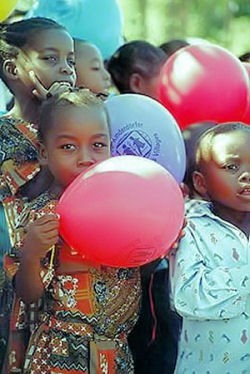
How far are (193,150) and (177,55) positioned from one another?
Result: 609mm

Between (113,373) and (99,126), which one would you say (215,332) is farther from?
(99,126)

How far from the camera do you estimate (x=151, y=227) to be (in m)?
2.21

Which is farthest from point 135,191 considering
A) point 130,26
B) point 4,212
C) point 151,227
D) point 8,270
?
point 130,26

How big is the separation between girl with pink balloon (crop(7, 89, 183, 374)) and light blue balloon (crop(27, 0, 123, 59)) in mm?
1654

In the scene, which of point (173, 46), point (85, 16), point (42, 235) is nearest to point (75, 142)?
point (42, 235)

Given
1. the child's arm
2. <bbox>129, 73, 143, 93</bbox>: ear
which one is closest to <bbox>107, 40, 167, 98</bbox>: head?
<bbox>129, 73, 143, 93</bbox>: ear

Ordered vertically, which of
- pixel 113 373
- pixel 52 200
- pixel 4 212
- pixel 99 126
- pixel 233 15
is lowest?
pixel 233 15

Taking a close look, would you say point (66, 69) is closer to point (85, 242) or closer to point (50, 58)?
point (50, 58)

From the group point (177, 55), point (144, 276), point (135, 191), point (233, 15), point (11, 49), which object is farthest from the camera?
point (233, 15)

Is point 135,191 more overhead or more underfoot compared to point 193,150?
more overhead

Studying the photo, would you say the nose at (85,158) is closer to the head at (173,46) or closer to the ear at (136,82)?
the ear at (136,82)

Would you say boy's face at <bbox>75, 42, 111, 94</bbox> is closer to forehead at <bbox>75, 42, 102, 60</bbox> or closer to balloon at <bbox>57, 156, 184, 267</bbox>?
forehead at <bbox>75, 42, 102, 60</bbox>

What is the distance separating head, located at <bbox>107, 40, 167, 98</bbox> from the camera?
4.25 m

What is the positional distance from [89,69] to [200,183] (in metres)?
0.90
